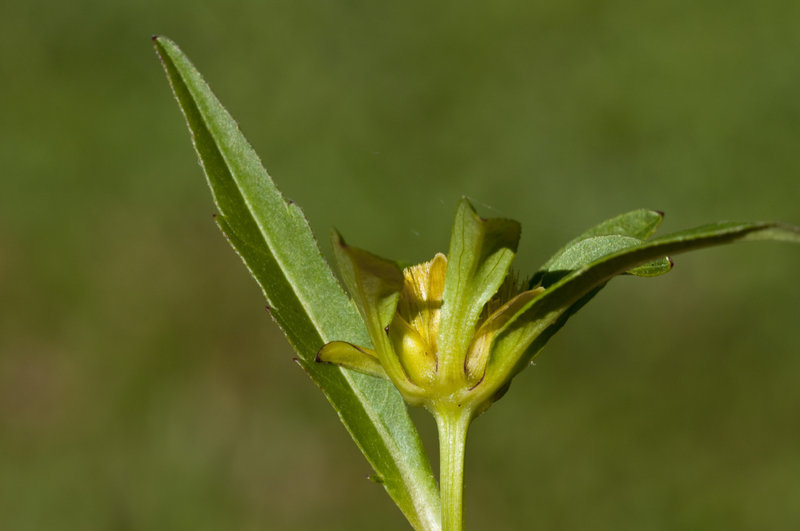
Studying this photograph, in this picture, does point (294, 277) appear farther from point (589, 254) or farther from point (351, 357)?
point (589, 254)

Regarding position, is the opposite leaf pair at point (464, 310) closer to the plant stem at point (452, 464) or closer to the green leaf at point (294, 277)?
the plant stem at point (452, 464)

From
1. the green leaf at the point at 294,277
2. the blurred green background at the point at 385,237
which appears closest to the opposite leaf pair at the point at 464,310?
the green leaf at the point at 294,277

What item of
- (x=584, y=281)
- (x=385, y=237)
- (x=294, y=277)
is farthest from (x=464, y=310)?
(x=385, y=237)

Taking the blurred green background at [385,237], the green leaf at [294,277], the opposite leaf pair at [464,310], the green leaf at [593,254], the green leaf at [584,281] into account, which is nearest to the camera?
the green leaf at [584,281]

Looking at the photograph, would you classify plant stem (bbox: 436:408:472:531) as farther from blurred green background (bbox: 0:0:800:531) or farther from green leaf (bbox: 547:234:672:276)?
blurred green background (bbox: 0:0:800:531)

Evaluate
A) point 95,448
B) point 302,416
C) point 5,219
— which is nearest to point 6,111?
point 5,219

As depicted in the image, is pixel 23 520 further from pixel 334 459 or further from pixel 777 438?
pixel 777 438

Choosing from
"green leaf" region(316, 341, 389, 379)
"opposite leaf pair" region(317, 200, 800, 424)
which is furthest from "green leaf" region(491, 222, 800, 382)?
"green leaf" region(316, 341, 389, 379)
